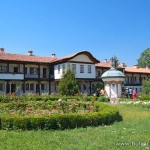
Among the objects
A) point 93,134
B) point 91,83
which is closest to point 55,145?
point 93,134

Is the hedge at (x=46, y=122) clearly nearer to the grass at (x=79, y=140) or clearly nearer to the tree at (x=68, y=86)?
the grass at (x=79, y=140)

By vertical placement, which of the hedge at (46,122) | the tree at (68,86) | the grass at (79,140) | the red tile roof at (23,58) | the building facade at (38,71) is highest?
the red tile roof at (23,58)

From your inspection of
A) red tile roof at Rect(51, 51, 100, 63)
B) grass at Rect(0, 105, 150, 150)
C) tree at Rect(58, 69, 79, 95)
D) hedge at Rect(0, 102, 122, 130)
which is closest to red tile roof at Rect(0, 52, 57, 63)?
red tile roof at Rect(51, 51, 100, 63)

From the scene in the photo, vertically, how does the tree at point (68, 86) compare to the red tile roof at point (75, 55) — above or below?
below

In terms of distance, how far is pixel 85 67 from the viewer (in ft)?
128

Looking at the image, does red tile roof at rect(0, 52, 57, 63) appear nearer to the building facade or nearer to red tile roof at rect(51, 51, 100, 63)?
the building facade

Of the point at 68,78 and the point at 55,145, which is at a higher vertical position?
the point at 68,78

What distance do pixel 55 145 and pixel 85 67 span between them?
31.7 meters

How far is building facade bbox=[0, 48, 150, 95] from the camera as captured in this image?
118 ft

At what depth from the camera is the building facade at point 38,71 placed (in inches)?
1412

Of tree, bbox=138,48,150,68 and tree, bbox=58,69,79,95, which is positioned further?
tree, bbox=138,48,150,68

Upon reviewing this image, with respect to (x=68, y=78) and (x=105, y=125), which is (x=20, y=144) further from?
(x=68, y=78)

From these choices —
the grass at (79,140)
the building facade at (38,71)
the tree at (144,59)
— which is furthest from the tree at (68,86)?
the tree at (144,59)

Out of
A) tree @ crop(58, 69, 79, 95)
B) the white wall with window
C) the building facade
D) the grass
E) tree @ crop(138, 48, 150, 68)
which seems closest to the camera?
the grass
